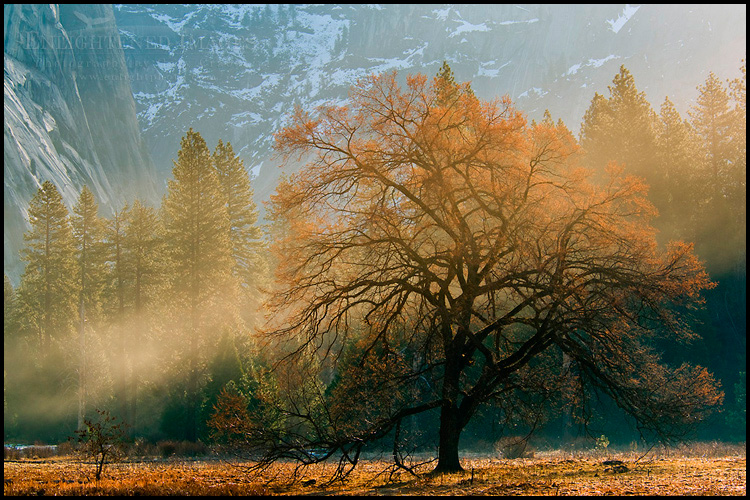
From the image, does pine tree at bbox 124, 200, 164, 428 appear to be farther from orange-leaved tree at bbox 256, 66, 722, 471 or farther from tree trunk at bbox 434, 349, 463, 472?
tree trunk at bbox 434, 349, 463, 472

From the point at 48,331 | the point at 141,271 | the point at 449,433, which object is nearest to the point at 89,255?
the point at 48,331

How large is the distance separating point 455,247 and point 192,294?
21.6 metres

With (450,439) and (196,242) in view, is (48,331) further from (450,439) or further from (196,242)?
(450,439)

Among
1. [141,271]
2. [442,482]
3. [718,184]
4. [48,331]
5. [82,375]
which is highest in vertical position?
[718,184]

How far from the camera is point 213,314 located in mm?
30828

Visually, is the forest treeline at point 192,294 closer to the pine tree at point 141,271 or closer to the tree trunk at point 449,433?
the pine tree at point 141,271

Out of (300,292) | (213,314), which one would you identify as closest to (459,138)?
(300,292)

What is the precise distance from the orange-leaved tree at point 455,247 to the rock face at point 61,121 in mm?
61920

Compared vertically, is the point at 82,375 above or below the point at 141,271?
below

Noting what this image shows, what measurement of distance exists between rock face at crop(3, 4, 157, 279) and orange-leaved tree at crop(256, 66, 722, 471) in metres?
61.9

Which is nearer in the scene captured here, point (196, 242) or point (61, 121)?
point (196, 242)

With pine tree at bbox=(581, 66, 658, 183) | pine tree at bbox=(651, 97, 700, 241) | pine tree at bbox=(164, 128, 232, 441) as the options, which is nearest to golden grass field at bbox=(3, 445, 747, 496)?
pine tree at bbox=(164, 128, 232, 441)

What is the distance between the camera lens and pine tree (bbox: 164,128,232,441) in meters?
30.5

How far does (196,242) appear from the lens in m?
31.5
